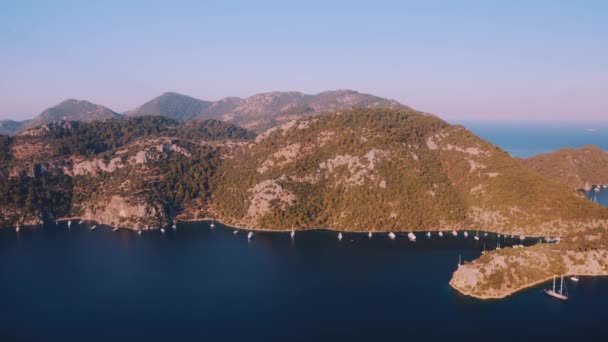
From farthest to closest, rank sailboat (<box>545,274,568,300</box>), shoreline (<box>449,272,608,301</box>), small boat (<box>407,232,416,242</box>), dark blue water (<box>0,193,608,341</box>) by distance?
1. small boat (<box>407,232,416,242</box>)
2. shoreline (<box>449,272,608,301</box>)
3. sailboat (<box>545,274,568,300</box>)
4. dark blue water (<box>0,193,608,341</box>)

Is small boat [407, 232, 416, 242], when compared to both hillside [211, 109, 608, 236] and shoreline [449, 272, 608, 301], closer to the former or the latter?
hillside [211, 109, 608, 236]

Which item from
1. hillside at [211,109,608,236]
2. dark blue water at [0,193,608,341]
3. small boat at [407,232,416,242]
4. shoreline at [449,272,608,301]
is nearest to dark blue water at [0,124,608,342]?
dark blue water at [0,193,608,341]

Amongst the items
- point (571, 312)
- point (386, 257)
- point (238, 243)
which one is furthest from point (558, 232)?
point (238, 243)

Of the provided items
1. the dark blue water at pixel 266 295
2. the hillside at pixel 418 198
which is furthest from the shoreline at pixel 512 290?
the hillside at pixel 418 198

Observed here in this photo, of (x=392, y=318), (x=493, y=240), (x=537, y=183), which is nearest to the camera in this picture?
(x=392, y=318)

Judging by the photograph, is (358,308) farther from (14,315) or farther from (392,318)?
(14,315)

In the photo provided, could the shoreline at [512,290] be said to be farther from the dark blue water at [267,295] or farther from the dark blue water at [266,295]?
the dark blue water at [266,295]

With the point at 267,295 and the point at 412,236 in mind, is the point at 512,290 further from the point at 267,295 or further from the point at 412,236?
the point at 267,295

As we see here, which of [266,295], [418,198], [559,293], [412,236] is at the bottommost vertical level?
[266,295]

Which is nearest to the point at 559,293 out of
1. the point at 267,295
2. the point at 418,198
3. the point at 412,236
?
the point at 412,236

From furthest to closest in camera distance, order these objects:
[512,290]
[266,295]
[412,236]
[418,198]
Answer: [418,198] < [412,236] < [266,295] < [512,290]

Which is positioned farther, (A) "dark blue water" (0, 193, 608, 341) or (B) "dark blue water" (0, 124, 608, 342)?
(A) "dark blue water" (0, 193, 608, 341)
